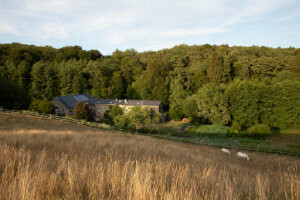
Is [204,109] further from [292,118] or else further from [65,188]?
[65,188]

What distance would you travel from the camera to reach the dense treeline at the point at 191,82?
3500 cm

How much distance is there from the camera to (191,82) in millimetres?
49312

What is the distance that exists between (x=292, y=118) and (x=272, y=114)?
10.6 feet

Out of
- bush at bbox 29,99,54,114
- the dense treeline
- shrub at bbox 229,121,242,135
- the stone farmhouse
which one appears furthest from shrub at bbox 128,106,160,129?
bush at bbox 29,99,54,114

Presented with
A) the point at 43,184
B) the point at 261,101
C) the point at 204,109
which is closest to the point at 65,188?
the point at 43,184

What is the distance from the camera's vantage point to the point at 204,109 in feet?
124

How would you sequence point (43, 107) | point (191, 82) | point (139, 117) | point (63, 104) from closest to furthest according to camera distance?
1. point (139, 117)
2. point (43, 107)
3. point (63, 104)
4. point (191, 82)

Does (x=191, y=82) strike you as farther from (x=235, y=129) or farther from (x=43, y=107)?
(x=43, y=107)

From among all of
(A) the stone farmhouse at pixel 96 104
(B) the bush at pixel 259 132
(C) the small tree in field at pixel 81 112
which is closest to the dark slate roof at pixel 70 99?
(A) the stone farmhouse at pixel 96 104

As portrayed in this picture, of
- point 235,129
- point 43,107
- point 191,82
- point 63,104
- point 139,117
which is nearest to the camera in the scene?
point 139,117

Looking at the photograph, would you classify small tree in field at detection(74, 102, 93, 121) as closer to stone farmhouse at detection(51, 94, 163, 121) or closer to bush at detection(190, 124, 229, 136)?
stone farmhouse at detection(51, 94, 163, 121)

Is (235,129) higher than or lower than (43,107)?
lower

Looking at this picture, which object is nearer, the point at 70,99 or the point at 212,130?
the point at 212,130

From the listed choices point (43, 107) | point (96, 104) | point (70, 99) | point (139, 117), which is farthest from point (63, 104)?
point (139, 117)
